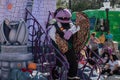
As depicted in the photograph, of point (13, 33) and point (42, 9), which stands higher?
point (42, 9)

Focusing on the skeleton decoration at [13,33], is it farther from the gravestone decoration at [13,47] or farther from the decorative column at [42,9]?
the decorative column at [42,9]

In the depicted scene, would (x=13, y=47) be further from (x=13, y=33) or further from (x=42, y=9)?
(x=42, y=9)

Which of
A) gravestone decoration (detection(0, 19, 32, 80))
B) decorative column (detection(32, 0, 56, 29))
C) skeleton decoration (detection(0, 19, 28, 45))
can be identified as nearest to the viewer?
gravestone decoration (detection(0, 19, 32, 80))

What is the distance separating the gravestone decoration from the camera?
A: 6336mm

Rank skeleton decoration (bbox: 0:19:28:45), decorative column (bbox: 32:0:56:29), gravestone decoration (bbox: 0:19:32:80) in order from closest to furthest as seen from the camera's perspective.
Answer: gravestone decoration (bbox: 0:19:32:80) < skeleton decoration (bbox: 0:19:28:45) < decorative column (bbox: 32:0:56:29)

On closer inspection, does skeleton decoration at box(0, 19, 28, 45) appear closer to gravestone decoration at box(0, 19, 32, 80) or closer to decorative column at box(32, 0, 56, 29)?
gravestone decoration at box(0, 19, 32, 80)

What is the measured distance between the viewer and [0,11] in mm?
7230

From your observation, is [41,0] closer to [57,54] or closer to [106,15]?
[57,54]

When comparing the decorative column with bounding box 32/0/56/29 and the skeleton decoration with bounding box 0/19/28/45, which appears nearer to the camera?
the skeleton decoration with bounding box 0/19/28/45

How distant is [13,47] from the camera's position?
21.0ft

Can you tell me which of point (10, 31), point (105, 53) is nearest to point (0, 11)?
point (10, 31)

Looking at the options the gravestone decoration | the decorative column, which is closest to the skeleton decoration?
the gravestone decoration

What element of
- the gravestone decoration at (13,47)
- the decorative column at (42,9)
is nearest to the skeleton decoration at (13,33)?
the gravestone decoration at (13,47)

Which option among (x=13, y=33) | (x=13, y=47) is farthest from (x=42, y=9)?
(x=13, y=47)
